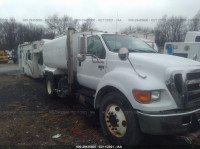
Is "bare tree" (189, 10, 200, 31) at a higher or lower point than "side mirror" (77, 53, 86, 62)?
higher

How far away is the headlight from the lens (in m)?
2.74

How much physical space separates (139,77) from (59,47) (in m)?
3.59

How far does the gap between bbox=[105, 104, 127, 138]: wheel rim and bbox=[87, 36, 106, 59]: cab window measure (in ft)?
4.36

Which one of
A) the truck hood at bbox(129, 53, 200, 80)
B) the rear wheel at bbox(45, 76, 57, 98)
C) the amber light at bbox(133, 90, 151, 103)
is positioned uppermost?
the truck hood at bbox(129, 53, 200, 80)

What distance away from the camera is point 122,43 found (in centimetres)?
426

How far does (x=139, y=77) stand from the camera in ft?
9.70

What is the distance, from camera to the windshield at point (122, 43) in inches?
160

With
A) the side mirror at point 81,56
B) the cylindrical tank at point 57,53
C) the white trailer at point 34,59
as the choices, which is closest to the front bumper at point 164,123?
the side mirror at point 81,56

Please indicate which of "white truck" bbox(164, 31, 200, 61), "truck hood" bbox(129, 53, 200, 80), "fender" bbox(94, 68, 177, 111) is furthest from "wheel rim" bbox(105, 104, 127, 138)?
"white truck" bbox(164, 31, 200, 61)

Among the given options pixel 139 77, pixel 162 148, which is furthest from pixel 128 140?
pixel 139 77

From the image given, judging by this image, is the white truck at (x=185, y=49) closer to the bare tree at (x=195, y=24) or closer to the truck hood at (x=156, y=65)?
the truck hood at (x=156, y=65)

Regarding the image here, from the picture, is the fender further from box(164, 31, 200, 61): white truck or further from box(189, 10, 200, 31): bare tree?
box(189, 10, 200, 31): bare tree

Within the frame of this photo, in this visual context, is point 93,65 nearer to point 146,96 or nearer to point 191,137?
point 146,96

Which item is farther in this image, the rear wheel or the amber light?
the rear wheel
